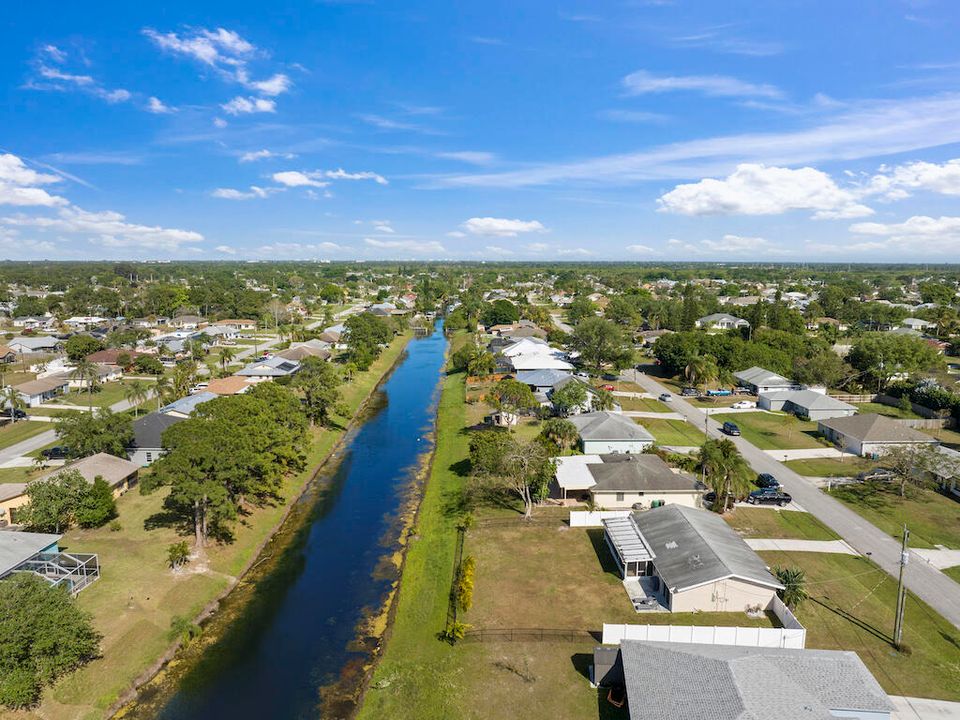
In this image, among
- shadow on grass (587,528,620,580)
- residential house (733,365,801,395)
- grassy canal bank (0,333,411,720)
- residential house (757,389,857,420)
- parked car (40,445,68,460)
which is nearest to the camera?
grassy canal bank (0,333,411,720)

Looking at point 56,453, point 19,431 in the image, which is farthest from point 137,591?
point 19,431

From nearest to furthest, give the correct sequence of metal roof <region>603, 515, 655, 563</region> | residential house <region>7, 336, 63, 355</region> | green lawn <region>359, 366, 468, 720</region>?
green lawn <region>359, 366, 468, 720</region>, metal roof <region>603, 515, 655, 563</region>, residential house <region>7, 336, 63, 355</region>

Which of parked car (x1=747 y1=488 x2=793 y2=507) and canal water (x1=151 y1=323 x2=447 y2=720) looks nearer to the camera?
canal water (x1=151 y1=323 x2=447 y2=720)

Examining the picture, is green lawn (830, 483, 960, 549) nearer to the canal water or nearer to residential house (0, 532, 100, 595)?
the canal water

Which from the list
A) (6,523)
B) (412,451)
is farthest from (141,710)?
(412,451)

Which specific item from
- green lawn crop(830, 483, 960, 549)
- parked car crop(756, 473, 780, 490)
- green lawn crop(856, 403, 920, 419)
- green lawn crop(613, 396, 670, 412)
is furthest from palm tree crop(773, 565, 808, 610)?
green lawn crop(856, 403, 920, 419)

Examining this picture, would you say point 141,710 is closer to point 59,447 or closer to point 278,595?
point 278,595

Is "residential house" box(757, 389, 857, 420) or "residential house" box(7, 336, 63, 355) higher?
"residential house" box(7, 336, 63, 355)

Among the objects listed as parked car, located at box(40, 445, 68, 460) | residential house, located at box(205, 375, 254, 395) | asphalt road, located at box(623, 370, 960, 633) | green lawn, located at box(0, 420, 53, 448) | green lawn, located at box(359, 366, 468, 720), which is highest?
residential house, located at box(205, 375, 254, 395)

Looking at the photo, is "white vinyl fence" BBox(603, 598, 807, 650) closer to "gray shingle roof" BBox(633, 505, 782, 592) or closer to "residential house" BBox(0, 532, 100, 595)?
"gray shingle roof" BBox(633, 505, 782, 592)
